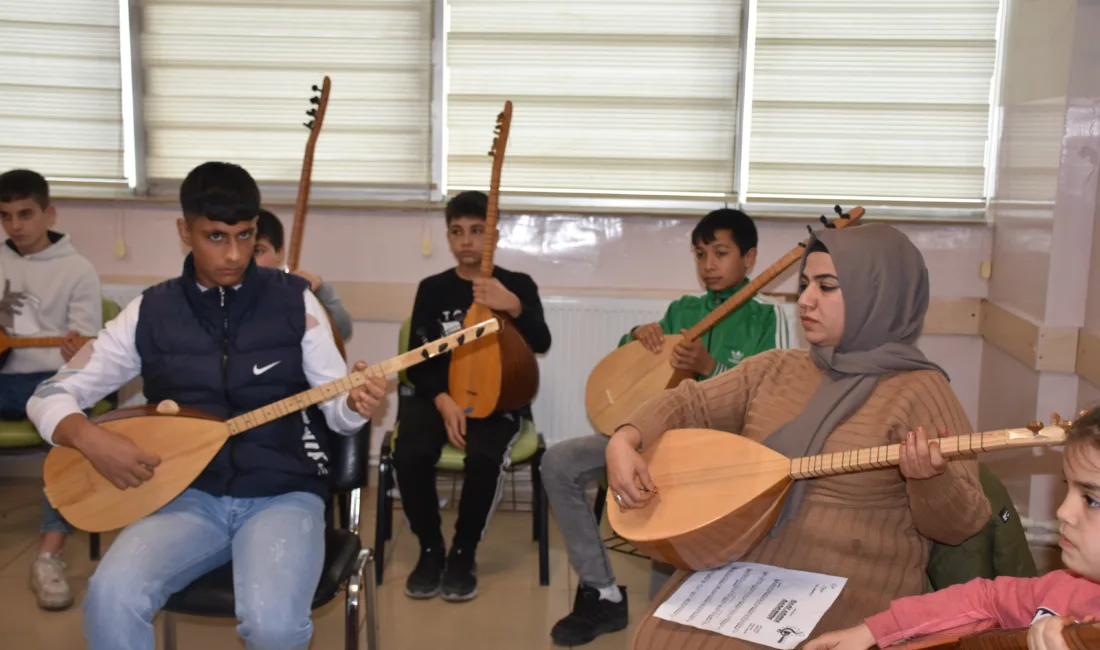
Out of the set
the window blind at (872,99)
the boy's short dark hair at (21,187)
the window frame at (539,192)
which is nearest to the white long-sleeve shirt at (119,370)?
the boy's short dark hair at (21,187)

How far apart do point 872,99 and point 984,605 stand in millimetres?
2696

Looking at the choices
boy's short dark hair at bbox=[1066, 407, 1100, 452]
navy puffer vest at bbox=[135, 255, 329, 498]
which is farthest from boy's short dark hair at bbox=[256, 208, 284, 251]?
boy's short dark hair at bbox=[1066, 407, 1100, 452]

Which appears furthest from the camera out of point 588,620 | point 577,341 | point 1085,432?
point 577,341

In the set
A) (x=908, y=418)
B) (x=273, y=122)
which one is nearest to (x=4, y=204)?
(x=273, y=122)

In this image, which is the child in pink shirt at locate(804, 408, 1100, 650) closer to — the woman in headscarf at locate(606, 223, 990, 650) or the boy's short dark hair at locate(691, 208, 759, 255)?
the woman in headscarf at locate(606, 223, 990, 650)

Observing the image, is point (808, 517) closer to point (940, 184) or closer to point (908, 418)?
point (908, 418)

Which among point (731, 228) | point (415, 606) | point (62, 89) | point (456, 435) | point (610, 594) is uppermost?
point (62, 89)

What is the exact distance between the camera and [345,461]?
7.49 ft

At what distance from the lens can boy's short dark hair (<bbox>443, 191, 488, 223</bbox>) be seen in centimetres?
320

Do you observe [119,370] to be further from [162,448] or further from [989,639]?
[989,639]

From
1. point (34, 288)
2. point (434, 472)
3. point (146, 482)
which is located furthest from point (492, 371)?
point (34, 288)

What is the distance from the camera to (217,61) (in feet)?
12.7

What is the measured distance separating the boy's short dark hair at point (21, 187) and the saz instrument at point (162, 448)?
60.0 inches

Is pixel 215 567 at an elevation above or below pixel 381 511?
above
